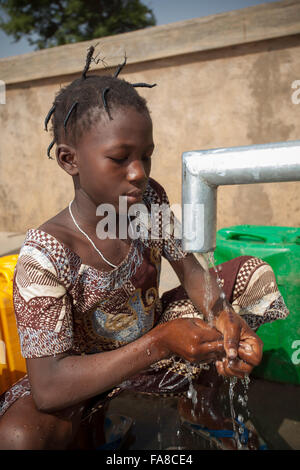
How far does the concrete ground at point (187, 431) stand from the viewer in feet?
5.50

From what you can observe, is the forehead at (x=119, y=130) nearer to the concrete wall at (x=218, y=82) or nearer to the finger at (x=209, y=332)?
the finger at (x=209, y=332)

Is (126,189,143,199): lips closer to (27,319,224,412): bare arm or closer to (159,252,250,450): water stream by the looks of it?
(159,252,250,450): water stream

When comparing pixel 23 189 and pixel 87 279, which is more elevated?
pixel 23 189

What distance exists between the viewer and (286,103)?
4.12m

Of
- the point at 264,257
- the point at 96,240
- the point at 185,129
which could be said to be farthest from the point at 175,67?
the point at 96,240

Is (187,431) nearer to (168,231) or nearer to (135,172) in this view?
(168,231)

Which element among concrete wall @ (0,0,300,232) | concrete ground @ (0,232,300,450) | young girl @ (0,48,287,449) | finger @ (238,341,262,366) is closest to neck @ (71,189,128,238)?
young girl @ (0,48,287,449)

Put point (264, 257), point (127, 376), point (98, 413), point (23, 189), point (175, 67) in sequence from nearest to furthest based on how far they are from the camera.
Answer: point (127, 376) < point (98, 413) < point (264, 257) < point (175, 67) < point (23, 189)

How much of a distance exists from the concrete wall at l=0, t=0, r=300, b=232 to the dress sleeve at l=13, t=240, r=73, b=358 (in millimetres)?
3598

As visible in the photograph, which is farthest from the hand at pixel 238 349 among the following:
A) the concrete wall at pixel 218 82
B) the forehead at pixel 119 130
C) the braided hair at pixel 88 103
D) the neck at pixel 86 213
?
the concrete wall at pixel 218 82

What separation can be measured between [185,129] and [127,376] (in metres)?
3.98

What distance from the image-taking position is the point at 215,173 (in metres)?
0.77

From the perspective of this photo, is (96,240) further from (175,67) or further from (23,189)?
(23,189)

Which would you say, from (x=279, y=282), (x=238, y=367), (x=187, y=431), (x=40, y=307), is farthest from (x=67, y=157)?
(x=187, y=431)
